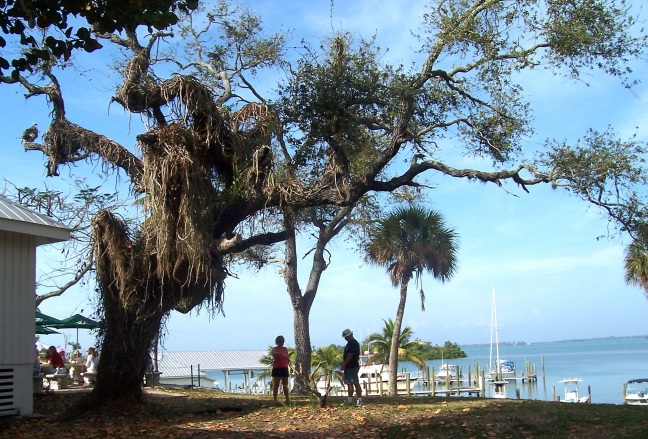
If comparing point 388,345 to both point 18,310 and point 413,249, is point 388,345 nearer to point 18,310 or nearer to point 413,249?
point 413,249

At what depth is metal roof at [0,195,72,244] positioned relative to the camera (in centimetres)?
1273

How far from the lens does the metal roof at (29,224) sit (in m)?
12.7

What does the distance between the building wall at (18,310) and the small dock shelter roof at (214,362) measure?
25.1 metres

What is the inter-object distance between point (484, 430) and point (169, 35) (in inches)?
510

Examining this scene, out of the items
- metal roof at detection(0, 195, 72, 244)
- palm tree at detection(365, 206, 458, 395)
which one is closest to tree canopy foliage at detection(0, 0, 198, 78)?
metal roof at detection(0, 195, 72, 244)

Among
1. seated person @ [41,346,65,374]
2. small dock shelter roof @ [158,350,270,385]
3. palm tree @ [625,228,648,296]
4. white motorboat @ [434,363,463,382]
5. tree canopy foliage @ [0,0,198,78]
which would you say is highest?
tree canopy foliage @ [0,0,198,78]

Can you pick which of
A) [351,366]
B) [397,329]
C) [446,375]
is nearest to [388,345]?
[397,329]

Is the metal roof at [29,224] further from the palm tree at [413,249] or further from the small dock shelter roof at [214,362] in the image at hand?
the small dock shelter roof at [214,362]

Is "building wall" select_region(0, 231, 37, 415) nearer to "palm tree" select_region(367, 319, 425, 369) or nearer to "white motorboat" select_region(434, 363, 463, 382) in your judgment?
"palm tree" select_region(367, 319, 425, 369)

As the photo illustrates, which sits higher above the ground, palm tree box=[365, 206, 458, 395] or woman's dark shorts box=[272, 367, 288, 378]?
palm tree box=[365, 206, 458, 395]

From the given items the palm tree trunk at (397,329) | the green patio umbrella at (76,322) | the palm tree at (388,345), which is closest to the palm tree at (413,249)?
the palm tree trunk at (397,329)

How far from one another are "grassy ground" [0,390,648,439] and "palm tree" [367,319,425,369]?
79.5 ft

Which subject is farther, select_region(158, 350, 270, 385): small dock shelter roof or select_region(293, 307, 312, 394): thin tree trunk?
select_region(158, 350, 270, 385): small dock shelter roof

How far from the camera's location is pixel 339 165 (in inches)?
577
